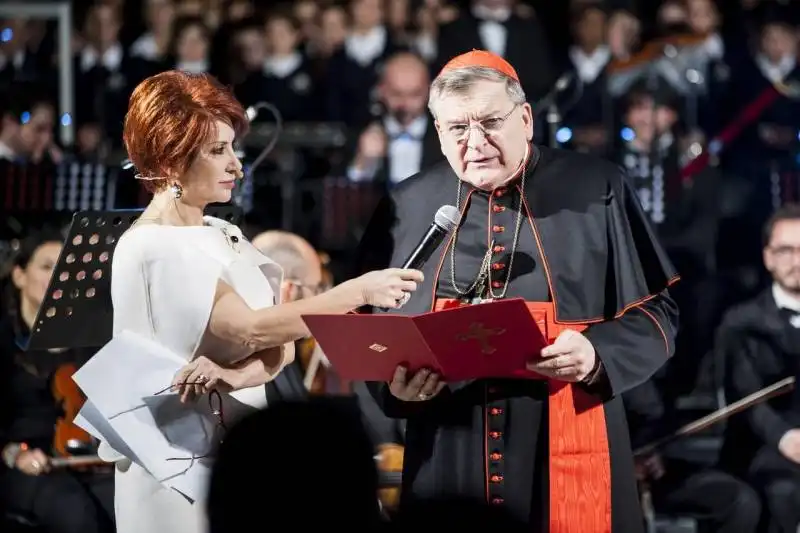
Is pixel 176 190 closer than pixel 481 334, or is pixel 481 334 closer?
pixel 481 334

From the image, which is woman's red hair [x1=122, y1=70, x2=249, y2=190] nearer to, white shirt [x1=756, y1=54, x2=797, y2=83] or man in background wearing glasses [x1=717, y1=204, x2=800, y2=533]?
man in background wearing glasses [x1=717, y1=204, x2=800, y2=533]

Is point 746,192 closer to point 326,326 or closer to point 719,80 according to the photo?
point 719,80

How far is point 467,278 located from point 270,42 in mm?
5908

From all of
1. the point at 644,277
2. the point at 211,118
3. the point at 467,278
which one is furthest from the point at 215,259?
the point at 644,277

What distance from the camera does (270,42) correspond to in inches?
365

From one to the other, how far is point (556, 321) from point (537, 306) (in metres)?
0.06

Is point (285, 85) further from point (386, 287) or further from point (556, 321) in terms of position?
point (386, 287)

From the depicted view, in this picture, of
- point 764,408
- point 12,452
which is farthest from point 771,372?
point 12,452

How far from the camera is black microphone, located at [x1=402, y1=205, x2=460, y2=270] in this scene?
3.41 meters

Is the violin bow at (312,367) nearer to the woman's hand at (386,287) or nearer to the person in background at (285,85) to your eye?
the woman's hand at (386,287)

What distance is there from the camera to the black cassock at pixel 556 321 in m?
3.52

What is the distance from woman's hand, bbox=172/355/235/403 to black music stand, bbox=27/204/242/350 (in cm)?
45

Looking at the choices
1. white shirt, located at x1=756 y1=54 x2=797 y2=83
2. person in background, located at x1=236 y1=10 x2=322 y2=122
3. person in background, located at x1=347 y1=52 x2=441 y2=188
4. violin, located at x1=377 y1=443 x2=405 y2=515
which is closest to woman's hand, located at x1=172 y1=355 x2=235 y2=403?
violin, located at x1=377 y1=443 x2=405 y2=515

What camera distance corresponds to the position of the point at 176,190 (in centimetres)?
348
